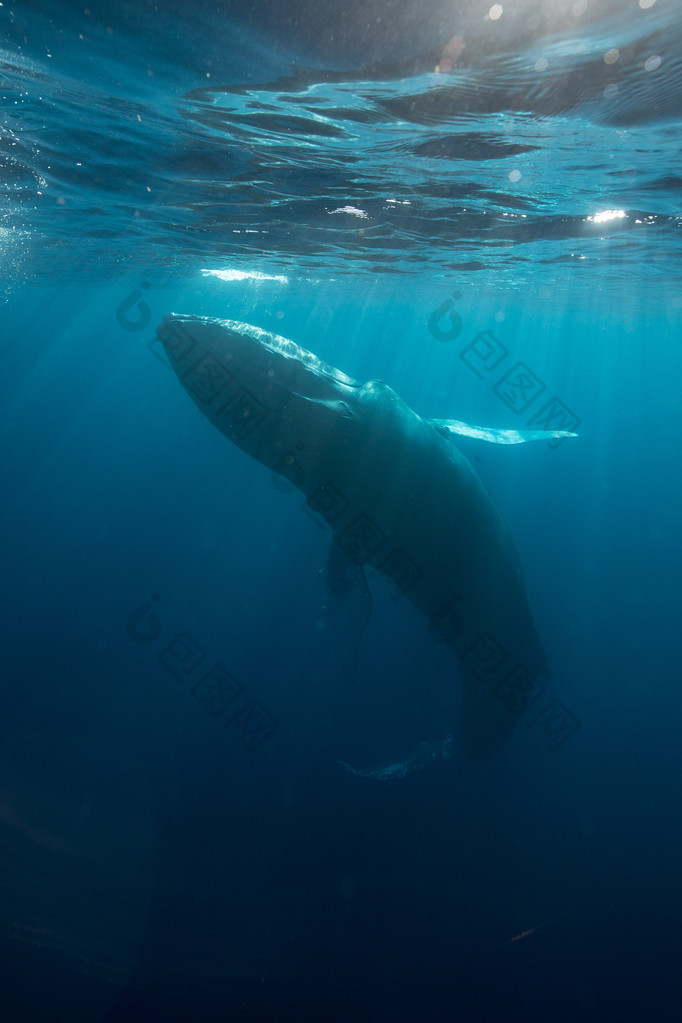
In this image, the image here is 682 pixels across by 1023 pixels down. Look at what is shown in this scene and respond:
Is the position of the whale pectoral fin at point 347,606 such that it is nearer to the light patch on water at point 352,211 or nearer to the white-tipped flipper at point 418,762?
the white-tipped flipper at point 418,762

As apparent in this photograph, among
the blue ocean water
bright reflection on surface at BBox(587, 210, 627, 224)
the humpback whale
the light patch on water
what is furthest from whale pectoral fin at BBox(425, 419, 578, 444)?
the light patch on water

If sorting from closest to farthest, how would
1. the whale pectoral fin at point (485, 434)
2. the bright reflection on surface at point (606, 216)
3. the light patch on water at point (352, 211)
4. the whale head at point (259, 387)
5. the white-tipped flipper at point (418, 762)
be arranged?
1. the whale head at point (259, 387)
2. the white-tipped flipper at point (418, 762)
3. the whale pectoral fin at point (485, 434)
4. the bright reflection on surface at point (606, 216)
5. the light patch on water at point (352, 211)

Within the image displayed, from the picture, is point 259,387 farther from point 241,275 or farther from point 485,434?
point 241,275

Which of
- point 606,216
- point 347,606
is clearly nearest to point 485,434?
point 347,606

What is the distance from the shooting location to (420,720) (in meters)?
9.03

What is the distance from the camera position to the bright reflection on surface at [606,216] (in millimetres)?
11570

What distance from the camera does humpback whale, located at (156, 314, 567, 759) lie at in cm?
353

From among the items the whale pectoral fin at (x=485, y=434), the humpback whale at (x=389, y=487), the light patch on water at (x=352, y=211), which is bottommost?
the humpback whale at (x=389, y=487)

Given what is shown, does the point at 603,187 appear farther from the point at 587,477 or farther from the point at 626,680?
the point at 587,477

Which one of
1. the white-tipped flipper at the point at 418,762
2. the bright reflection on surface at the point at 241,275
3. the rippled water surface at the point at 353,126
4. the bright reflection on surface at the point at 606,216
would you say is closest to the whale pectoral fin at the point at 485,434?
the rippled water surface at the point at 353,126

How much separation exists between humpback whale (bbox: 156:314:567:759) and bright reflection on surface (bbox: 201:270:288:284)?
20.7m

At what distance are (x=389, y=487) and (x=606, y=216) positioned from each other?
11165 mm

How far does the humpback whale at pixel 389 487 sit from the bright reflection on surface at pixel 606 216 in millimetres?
7984

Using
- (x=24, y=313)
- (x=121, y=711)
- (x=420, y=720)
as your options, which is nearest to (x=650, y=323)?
(x=420, y=720)
